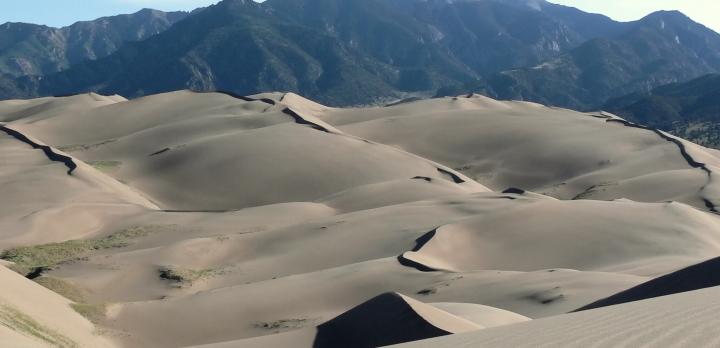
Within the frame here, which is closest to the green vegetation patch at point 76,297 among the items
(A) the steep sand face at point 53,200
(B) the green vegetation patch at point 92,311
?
(B) the green vegetation patch at point 92,311

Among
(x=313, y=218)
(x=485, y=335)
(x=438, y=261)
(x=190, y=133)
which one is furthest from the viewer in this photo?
(x=190, y=133)

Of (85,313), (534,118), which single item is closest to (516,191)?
(85,313)

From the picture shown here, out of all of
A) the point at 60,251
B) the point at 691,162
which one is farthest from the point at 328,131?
the point at 60,251

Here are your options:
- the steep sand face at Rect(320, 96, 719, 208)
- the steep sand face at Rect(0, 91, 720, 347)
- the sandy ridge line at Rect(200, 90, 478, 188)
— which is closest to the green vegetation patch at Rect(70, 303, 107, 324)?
the steep sand face at Rect(0, 91, 720, 347)

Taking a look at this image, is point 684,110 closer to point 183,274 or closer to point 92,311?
point 183,274

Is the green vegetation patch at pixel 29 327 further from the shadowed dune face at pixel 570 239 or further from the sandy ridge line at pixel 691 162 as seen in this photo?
the sandy ridge line at pixel 691 162

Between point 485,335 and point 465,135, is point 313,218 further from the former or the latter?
point 465,135

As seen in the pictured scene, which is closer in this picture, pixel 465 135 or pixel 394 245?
pixel 394 245

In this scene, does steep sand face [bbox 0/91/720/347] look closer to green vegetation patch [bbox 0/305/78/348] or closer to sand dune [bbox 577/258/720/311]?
green vegetation patch [bbox 0/305/78/348]

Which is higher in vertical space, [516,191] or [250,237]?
[516,191]
